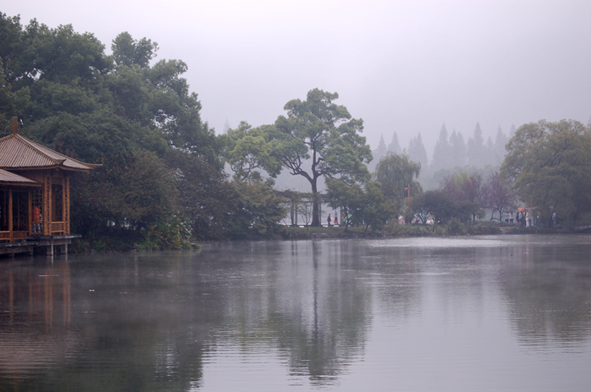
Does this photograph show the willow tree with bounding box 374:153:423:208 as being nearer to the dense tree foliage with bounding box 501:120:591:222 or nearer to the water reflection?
the dense tree foliage with bounding box 501:120:591:222

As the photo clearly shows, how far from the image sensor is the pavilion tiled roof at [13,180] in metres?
21.6

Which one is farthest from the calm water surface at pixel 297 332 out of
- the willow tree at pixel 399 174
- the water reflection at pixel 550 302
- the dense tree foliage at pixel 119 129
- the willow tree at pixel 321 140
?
the willow tree at pixel 399 174

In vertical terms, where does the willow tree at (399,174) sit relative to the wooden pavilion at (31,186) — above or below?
above

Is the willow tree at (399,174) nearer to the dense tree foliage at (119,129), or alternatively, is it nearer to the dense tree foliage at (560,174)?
the dense tree foliage at (560,174)

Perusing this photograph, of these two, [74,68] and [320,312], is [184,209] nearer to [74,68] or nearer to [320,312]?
[74,68]

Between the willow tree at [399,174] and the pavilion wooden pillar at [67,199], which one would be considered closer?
the pavilion wooden pillar at [67,199]

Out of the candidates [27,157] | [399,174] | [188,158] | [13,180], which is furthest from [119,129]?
[399,174]

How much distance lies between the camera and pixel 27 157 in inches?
936

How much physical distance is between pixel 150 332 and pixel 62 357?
1.56 meters

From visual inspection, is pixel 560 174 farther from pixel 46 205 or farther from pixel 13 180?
pixel 13 180

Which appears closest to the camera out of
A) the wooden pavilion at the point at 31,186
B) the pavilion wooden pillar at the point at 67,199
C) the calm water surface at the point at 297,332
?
the calm water surface at the point at 297,332

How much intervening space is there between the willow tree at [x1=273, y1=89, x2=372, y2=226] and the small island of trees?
4.9 inches

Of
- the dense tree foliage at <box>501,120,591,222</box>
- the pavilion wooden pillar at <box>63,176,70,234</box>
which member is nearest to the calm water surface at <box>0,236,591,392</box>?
the pavilion wooden pillar at <box>63,176,70,234</box>

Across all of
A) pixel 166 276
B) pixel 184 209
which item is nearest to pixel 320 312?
pixel 166 276
